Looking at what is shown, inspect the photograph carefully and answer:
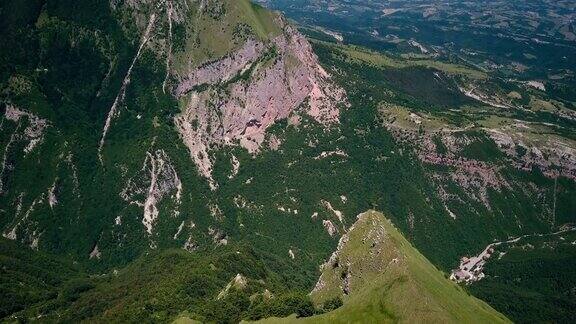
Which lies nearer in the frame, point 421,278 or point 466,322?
point 466,322

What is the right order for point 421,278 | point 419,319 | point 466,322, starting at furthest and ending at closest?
point 421,278, point 466,322, point 419,319

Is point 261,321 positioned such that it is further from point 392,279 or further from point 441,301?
point 441,301

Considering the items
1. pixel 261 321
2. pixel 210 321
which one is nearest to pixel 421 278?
pixel 261 321

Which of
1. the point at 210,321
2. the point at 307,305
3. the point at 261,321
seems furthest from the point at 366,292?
the point at 210,321

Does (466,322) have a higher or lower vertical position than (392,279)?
lower

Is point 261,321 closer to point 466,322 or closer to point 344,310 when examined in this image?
point 344,310

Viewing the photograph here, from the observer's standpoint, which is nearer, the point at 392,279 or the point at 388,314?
the point at 388,314

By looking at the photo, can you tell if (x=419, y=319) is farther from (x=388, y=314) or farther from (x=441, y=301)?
(x=441, y=301)

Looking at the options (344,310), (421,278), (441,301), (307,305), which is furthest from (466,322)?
(307,305)

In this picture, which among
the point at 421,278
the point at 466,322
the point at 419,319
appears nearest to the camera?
the point at 419,319
